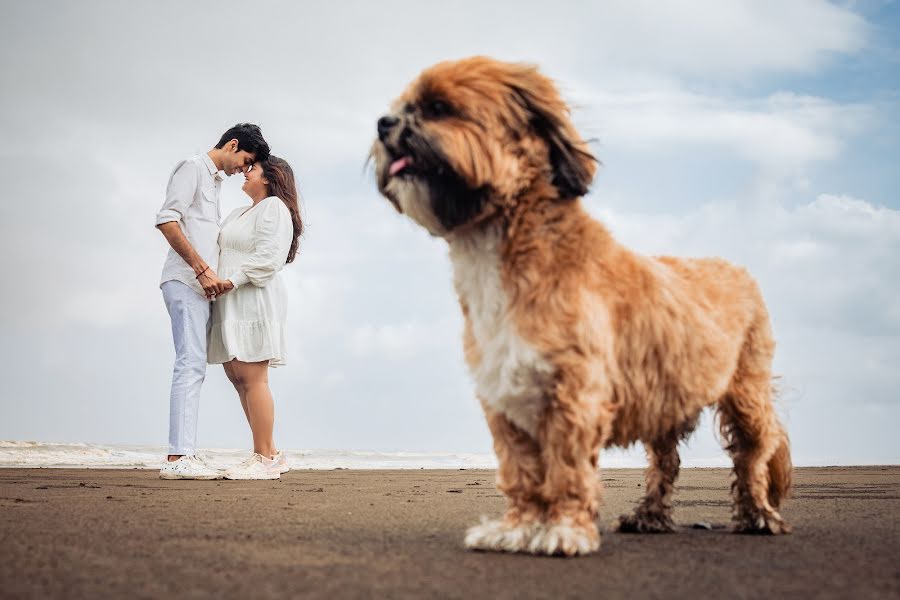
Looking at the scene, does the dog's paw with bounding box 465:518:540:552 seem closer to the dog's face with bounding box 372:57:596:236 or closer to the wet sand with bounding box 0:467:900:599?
the wet sand with bounding box 0:467:900:599

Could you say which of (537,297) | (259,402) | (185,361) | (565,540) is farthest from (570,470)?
(185,361)

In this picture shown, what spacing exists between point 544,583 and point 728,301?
1.97 meters

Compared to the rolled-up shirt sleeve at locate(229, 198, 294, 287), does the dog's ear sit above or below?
below

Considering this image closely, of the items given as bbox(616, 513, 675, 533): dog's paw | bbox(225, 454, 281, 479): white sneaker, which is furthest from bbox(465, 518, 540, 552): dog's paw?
bbox(225, 454, 281, 479): white sneaker

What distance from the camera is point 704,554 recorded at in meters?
3.40

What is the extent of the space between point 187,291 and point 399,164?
4940 mm

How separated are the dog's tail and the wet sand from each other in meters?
0.19

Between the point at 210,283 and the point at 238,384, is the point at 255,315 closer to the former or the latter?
the point at 210,283

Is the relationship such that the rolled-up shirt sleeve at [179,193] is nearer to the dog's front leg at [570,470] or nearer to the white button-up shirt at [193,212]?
the white button-up shirt at [193,212]

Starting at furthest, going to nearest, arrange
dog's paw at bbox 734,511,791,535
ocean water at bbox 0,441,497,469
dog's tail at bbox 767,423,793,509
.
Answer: ocean water at bbox 0,441,497,469 < dog's tail at bbox 767,423,793,509 < dog's paw at bbox 734,511,791,535

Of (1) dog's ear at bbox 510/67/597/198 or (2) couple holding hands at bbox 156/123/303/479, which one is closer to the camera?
(1) dog's ear at bbox 510/67/597/198

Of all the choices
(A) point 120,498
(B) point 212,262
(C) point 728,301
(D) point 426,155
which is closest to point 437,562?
(D) point 426,155

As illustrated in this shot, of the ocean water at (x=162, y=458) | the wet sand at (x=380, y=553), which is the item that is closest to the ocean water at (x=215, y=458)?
the ocean water at (x=162, y=458)

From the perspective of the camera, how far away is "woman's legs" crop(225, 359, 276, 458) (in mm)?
7863
